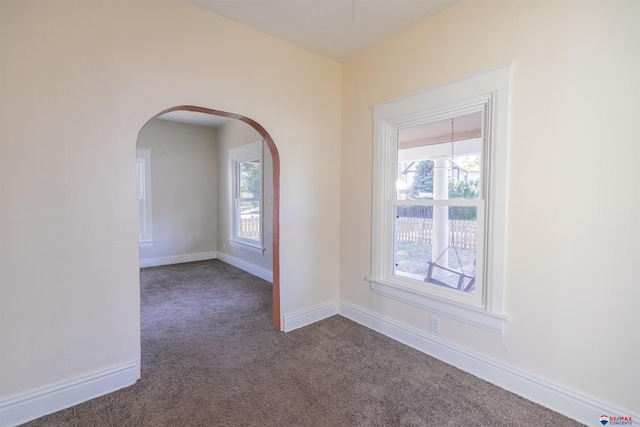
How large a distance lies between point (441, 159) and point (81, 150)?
2561 mm

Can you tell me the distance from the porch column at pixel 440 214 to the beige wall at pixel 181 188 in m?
4.78

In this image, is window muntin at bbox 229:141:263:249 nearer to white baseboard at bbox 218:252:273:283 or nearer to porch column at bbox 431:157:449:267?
white baseboard at bbox 218:252:273:283

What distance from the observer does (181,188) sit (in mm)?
5660

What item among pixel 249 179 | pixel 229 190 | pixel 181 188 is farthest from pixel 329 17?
pixel 181 188

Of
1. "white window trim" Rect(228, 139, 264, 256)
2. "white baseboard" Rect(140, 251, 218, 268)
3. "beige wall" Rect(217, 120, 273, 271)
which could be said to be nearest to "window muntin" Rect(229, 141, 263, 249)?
"white window trim" Rect(228, 139, 264, 256)

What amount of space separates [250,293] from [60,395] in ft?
7.30

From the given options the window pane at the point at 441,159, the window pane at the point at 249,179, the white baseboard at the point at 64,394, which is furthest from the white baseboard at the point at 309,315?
the window pane at the point at 249,179

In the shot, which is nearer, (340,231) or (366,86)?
(366,86)

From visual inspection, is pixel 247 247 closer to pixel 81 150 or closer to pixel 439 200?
pixel 81 150

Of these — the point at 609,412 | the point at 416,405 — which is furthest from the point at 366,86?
the point at 609,412

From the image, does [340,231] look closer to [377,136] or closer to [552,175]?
[377,136]

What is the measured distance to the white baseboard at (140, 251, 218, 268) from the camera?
5.29 m

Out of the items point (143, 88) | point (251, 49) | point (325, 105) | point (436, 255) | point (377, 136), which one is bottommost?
point (436, 255)

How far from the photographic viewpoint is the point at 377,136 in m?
2.77
